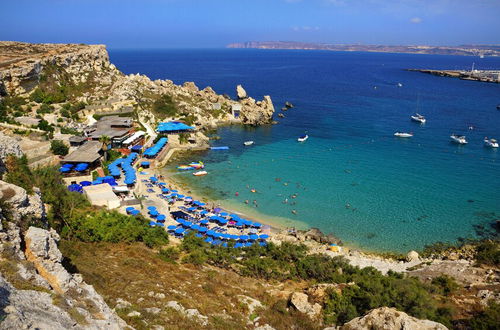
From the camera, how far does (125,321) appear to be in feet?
40.7

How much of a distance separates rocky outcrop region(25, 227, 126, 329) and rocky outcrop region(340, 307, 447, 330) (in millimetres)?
8939

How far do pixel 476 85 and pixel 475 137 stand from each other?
3059 inches

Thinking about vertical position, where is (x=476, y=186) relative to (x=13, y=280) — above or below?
below

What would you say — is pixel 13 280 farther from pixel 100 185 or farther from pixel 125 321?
pixel 100 185

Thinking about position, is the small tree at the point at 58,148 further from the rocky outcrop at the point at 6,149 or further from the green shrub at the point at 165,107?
the green shrub at the point at 165,107

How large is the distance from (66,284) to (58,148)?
28.7 meters

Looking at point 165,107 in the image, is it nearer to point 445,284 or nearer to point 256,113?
point 256,113

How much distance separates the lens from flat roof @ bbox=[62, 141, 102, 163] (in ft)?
117

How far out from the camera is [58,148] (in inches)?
1444

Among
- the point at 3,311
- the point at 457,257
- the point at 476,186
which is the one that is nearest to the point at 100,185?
the point at 3,311

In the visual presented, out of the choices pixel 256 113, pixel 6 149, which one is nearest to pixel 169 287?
pixel 6 149

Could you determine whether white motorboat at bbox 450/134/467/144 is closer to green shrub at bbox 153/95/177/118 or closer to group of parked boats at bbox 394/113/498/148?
group of parked boats at bbox 394/113/498/148

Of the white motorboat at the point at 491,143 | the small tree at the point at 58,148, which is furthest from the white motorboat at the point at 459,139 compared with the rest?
the small tree at the point at 58,148

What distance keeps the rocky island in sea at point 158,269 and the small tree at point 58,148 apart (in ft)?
0.36
